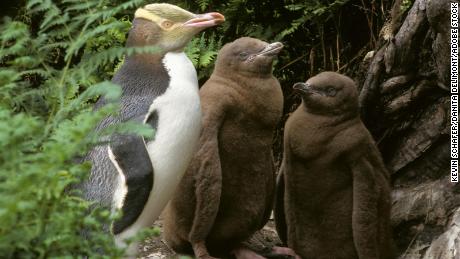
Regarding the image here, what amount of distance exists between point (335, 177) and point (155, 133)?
115 cm

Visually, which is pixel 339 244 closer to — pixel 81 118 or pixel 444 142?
pixel 444 142

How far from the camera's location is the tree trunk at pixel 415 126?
456 centimetres

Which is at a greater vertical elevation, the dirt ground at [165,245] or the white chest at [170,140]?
the white chest at [170,140]

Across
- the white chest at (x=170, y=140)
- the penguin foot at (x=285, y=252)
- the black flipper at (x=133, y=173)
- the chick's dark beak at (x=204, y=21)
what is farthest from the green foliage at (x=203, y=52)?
the black flipper at (x=133, y=173)

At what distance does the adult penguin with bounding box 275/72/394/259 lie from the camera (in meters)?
4.20

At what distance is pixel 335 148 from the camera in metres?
4.21

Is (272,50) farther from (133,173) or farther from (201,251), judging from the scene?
(133,173)

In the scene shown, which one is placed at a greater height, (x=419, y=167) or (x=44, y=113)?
(x=44, y=113)

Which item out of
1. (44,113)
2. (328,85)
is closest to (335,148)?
(328,85)

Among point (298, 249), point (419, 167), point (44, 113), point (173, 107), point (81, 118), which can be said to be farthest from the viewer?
point (419, 167)

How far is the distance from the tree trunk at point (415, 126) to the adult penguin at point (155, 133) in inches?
57.8

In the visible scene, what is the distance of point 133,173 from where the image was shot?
11.3 ft

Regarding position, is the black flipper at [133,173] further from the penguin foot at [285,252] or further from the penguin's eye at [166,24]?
the penguin foot at [285,252]

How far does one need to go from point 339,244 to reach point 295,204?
305 millimetres
